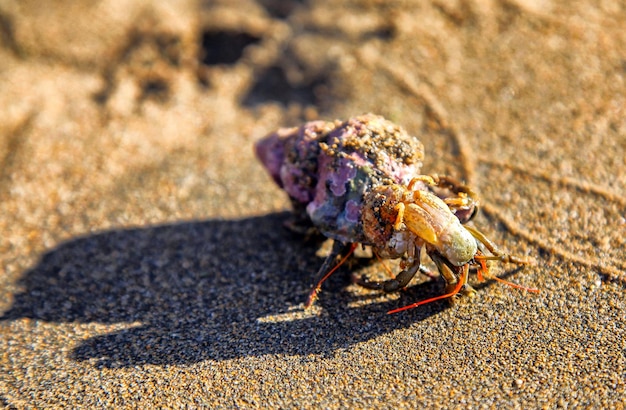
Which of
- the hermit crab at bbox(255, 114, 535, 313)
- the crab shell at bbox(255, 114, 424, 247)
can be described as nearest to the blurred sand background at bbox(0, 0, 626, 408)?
the hermit crab at bbox(255, 114, 535, 313)

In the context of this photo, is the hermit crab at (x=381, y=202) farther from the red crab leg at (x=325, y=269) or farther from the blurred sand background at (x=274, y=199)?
the blurred sand background at (x=274, y=199)

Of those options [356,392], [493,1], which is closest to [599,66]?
[493,1]

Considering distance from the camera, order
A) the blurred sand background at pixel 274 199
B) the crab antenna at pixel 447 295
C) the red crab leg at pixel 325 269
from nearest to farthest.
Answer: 1. the blurred sand background at pixel 274 199
2. the crab antenna at pixel 447 295
3. the red crab leg at pixel 325 269

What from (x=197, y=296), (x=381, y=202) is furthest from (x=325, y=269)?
(x=197, y=296)

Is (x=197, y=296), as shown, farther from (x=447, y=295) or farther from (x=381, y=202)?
(x=447, y=295)

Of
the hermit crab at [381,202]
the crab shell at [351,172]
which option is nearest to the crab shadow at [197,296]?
the hermit crab at [381,202]
